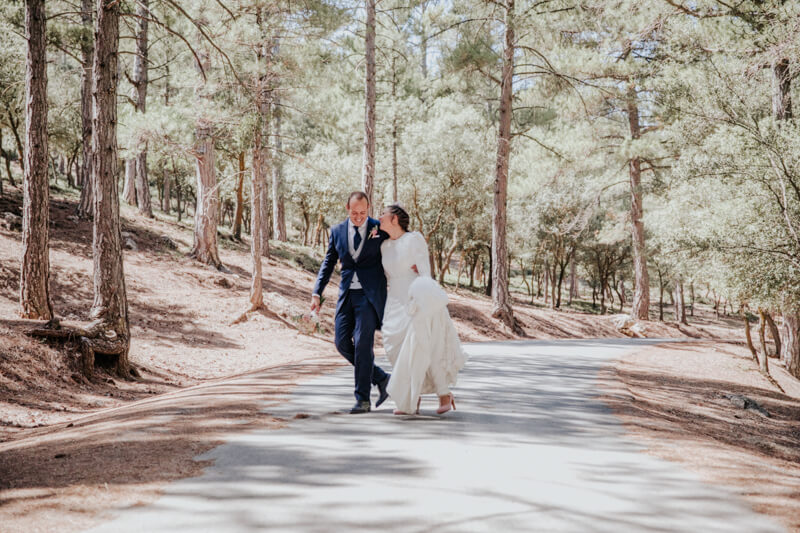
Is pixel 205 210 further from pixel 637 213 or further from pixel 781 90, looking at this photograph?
pixel 637 213

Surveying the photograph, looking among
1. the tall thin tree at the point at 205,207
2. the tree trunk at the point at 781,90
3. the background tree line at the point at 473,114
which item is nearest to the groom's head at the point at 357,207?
the background tree line at the point at 473,114

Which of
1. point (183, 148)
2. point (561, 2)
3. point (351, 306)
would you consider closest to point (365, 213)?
point (351, 306)

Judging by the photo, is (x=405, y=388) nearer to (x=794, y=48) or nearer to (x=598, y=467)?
(x=598, y=467)

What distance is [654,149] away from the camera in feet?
75.4

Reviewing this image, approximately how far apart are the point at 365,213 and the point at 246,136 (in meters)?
10.1

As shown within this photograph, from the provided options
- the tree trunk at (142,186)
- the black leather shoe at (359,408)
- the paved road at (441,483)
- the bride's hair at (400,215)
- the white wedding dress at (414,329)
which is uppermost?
the tree trunk at (142,186)

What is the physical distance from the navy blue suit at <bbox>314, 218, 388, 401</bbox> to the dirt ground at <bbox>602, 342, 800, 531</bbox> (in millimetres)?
2496

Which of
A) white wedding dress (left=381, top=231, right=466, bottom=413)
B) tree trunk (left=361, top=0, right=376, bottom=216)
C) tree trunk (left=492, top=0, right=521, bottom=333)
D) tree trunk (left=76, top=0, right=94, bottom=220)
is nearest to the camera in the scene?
white wedding dress (left=381, top=231, right=466, bottom=413)

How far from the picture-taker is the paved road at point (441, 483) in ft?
9.83

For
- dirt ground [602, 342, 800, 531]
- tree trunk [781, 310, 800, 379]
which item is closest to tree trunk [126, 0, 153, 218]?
dirt ground [602, 342, 800, 531]

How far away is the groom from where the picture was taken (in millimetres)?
5785

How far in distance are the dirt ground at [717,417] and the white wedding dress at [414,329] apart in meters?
1.79

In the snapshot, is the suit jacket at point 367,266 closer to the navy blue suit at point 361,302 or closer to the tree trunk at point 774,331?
the navy blue suit at point 361,302

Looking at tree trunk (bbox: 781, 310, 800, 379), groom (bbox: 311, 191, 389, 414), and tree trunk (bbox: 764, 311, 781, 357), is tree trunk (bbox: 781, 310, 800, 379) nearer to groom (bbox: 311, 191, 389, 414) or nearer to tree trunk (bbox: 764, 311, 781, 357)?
tree trunk (bbox: 764, 311, 781, 357)
